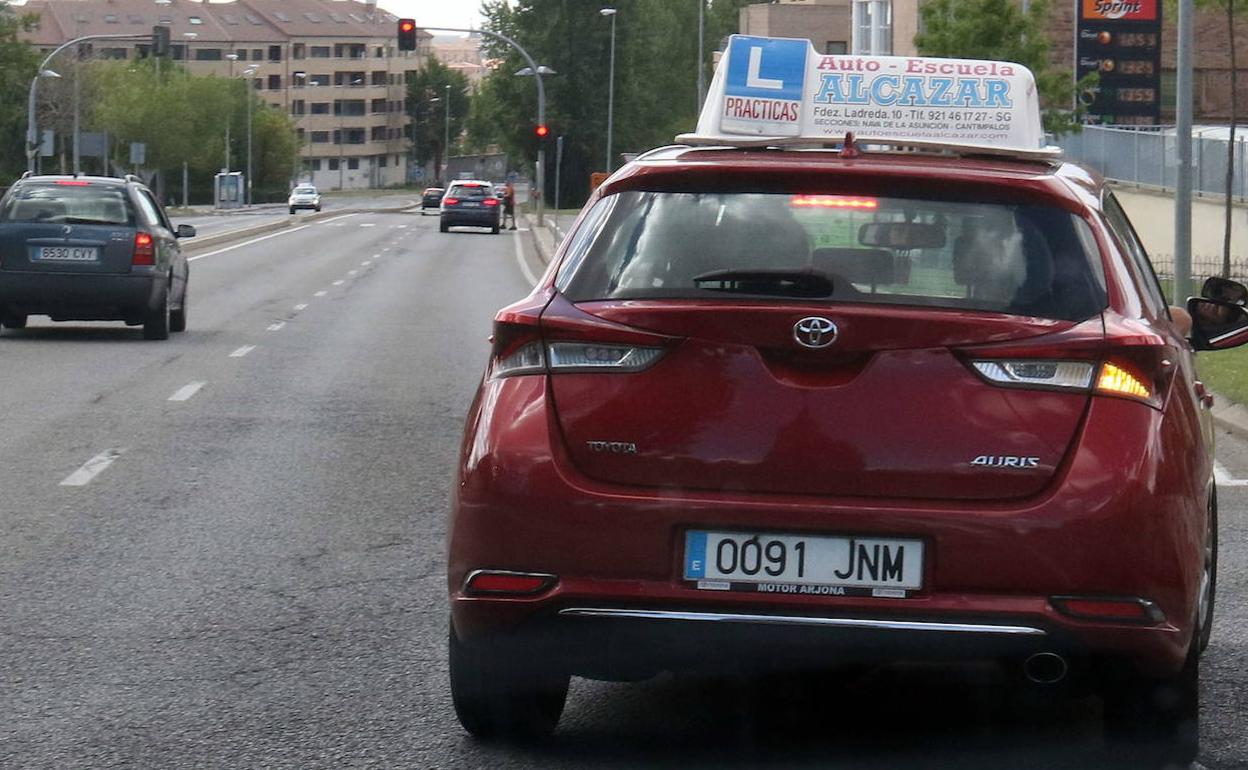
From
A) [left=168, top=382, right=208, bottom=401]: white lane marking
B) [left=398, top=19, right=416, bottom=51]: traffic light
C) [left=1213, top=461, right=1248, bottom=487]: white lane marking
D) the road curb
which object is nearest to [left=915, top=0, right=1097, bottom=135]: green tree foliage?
the road curb

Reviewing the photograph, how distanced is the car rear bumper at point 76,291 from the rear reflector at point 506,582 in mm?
16494

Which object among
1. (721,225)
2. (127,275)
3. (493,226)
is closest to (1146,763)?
(721,225)

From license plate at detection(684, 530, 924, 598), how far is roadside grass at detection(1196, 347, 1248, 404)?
991 centimetres

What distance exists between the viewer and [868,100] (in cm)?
668

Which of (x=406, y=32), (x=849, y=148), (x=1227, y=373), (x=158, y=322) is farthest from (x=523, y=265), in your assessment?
(x=849, y=148)

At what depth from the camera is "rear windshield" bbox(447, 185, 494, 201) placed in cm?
6694

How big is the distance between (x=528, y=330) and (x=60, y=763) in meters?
1.54

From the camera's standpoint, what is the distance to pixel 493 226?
2635 inches

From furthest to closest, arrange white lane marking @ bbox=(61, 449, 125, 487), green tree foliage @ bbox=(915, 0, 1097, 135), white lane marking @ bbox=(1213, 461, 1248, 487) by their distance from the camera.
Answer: green tree foliage @ bbox=(915, 0, 1097, 135), white lane marking @ bbox=(1213, 461, 1248, 487), white lane marking @ bbox=(61, 449, 125, 487)

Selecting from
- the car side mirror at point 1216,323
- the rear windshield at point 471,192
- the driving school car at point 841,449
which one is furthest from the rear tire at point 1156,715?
the rear windshield at point 471,192

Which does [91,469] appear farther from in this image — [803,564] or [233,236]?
[233,236]

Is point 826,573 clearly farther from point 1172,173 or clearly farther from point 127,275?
point 1172,173

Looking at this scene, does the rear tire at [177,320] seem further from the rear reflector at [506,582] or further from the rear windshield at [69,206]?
the rear reflector at [506,582]

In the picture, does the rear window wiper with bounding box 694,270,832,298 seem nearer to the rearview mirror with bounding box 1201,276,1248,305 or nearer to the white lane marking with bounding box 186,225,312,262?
the rearview mirror with bounding box 1201,276,1248,305
